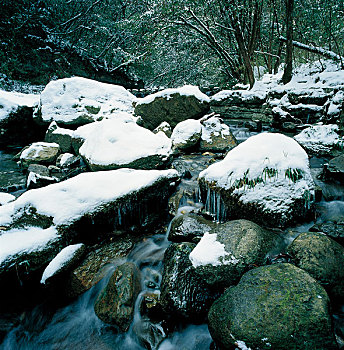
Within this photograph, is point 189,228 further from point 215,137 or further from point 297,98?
point 297,98

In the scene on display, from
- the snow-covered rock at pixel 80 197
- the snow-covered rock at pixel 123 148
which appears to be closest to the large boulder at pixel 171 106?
the snow-covered rock at pixel 123 148

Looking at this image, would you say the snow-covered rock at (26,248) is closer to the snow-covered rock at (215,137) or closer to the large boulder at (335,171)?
the large boulder at (335,171)

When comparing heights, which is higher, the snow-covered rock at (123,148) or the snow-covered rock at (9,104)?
the snow-covered rock at (9,104)

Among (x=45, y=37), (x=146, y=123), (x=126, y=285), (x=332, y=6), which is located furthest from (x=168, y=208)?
(x=45, y=37)

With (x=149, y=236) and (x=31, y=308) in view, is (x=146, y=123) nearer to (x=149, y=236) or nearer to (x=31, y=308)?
(x=149, y=236)

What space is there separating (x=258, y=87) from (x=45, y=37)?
13801 millimetres

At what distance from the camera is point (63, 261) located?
2.43m

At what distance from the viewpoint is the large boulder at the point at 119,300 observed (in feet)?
6.86

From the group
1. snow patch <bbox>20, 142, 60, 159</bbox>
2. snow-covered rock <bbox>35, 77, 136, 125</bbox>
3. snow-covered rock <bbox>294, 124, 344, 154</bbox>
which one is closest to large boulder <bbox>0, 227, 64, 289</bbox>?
snow patch <bbox>20, 142, 60, 159</bbox>

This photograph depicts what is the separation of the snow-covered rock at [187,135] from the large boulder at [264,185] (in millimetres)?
3068

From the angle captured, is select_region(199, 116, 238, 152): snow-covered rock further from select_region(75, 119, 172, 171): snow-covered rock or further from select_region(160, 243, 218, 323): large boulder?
select_region(160, 243, 218, 323): large boulder

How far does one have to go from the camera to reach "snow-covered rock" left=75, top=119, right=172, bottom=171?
427 cm

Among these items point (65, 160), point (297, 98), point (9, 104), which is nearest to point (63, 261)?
point (65, 160)

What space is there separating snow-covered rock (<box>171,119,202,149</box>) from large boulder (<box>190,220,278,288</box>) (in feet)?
13.9
